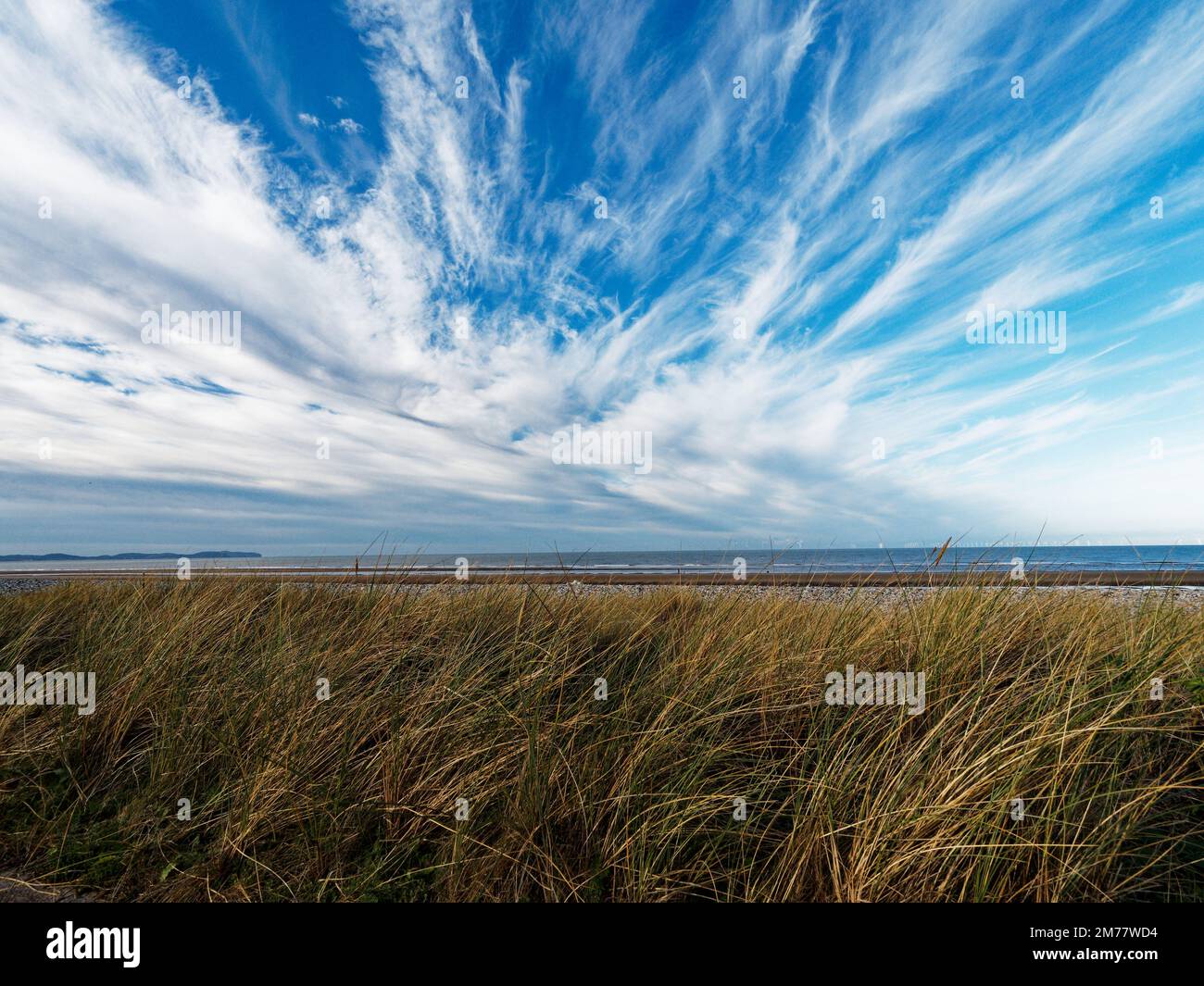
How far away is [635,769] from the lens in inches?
108

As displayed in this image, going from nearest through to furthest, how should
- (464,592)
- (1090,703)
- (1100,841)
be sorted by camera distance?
1. (1100,841)
2. (1090,703)
3. (464,592)

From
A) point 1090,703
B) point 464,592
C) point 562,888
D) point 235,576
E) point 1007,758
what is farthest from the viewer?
point 235,576

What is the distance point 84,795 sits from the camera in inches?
120

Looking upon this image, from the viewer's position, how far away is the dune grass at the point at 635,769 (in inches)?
88.3

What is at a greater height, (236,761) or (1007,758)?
(1007,758)

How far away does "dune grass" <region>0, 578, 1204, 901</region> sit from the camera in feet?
7.36
